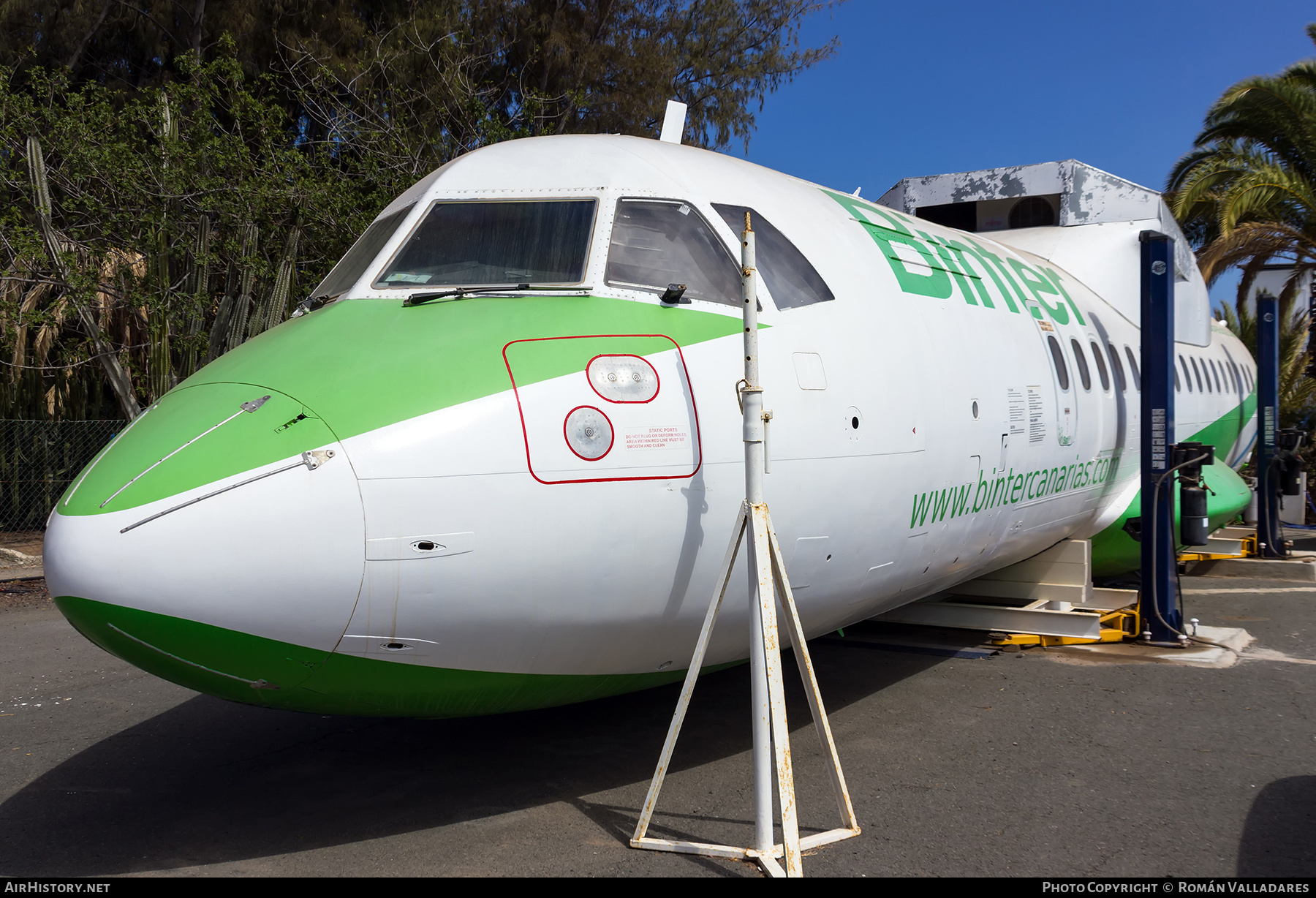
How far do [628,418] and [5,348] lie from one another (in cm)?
1472

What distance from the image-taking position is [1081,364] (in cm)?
712

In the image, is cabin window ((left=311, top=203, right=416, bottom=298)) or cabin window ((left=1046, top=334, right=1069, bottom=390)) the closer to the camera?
cabin window ((left=311, top=203, right=416, bottom=298))

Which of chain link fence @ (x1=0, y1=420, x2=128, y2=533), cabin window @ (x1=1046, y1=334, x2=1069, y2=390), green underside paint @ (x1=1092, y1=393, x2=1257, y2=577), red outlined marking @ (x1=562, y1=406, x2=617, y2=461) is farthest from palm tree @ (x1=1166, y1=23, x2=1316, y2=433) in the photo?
chain link fence @ (x1=0, y1=420, x2=128, y2=533)

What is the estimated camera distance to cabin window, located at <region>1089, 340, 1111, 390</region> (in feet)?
24.6

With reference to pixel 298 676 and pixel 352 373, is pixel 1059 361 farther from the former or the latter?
pixel 298 676

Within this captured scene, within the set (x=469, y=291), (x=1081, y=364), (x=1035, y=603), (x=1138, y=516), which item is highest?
(x=469, y=291)

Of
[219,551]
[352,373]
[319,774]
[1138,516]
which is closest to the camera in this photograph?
[219,551]

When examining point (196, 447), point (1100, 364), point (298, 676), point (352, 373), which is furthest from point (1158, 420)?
point (196, 447)

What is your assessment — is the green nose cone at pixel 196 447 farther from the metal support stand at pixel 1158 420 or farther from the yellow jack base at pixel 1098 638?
the metal support stand at pixel 1158 420

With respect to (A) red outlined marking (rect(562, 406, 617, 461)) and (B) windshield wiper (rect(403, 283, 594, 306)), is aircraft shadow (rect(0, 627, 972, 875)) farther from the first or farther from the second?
(B) windshield wiper (rect(403, 283, 594, 306))

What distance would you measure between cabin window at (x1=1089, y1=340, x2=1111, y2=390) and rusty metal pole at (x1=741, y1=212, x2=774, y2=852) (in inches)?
184

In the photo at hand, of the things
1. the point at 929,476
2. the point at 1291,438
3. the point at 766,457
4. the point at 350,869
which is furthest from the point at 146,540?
the point at 1291,438

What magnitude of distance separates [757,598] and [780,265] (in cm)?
159

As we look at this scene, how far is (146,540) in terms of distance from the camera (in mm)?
3113
